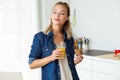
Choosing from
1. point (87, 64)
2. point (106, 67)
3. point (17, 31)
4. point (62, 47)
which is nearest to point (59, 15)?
point (62, 47)

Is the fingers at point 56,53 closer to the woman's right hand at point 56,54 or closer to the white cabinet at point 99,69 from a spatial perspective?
the woman's right hand at point 56,54

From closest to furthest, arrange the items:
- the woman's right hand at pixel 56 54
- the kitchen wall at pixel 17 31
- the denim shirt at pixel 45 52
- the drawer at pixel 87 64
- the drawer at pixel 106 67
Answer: the woman's right hand at pixel 56 54 → the denim shirt at pixel 45 52 → the drawer at pixel 106 67 → the drawer at pixel 87 64 → the kitchen wall at pixel 17 31

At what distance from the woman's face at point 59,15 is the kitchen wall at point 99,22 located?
1.70m

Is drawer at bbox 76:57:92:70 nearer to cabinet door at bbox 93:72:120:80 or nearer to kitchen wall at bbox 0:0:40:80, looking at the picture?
cabinet door at bbox 93:72:120:80

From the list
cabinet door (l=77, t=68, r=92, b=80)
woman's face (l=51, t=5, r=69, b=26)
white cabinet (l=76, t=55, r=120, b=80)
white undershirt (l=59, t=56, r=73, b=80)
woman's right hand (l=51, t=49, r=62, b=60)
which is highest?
woman's face (l=51, t=5, r=69, b=26)

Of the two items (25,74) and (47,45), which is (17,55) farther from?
(47,45)

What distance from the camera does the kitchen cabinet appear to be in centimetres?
282

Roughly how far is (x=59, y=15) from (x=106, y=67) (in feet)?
4.37

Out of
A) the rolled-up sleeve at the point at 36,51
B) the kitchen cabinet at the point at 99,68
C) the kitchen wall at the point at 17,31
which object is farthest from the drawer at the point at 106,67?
the rolled-up sleeve at the point at 36,51

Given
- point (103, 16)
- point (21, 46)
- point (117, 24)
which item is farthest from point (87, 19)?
point (21, 46)

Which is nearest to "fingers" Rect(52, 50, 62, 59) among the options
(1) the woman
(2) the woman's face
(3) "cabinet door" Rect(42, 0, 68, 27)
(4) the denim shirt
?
(1) the woman

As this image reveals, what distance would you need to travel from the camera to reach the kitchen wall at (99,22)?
3.42 m

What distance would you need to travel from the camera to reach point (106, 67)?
2924mm

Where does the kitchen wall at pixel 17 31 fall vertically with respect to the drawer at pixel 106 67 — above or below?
above
